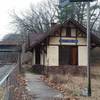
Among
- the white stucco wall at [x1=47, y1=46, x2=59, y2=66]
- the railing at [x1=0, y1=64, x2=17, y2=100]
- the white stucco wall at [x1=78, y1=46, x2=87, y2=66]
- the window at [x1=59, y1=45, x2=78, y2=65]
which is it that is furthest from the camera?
the white stucco wall at [x1=78, y1=46, x2=87, y2=66]

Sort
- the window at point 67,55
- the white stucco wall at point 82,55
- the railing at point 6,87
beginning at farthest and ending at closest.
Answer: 1. the white stucco wall at point 82,55
2. the window at point 67,55
3. the railing at point 6,87

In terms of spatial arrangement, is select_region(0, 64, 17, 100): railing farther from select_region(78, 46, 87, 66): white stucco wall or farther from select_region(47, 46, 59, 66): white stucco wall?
select_region(78, 46, 87, 66): white stucco wall

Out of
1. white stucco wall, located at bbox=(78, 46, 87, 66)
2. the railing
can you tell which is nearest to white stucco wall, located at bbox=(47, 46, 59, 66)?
white stucco wall, located at bbox=(78, 46, 87, 66)

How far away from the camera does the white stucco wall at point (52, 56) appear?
1393 inches

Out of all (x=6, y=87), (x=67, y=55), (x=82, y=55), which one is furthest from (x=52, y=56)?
(x=6, y=87)

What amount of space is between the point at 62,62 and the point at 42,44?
260 cm

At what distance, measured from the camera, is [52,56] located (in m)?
35.6

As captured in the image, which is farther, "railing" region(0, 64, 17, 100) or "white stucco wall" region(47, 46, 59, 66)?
"white stucco wall" region(47, 46, 59, 66)

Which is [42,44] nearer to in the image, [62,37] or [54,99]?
[62,37]

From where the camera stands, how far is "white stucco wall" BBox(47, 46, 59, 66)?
35.4 metres

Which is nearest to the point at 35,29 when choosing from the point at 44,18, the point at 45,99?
the point at 44,18

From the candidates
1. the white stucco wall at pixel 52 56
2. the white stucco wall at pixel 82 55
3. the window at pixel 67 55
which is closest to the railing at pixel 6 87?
the white stucco wall at pixel 52 56

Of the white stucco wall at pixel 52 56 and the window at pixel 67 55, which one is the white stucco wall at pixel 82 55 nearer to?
the window at pixel 67 55

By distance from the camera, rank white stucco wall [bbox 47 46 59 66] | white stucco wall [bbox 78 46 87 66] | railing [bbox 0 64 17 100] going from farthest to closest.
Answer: white stucco wall [bbox 78 46 87 66]
white stucco wall [bbox 47 46 59 66]
railing [bbox 0 64 17 100]
